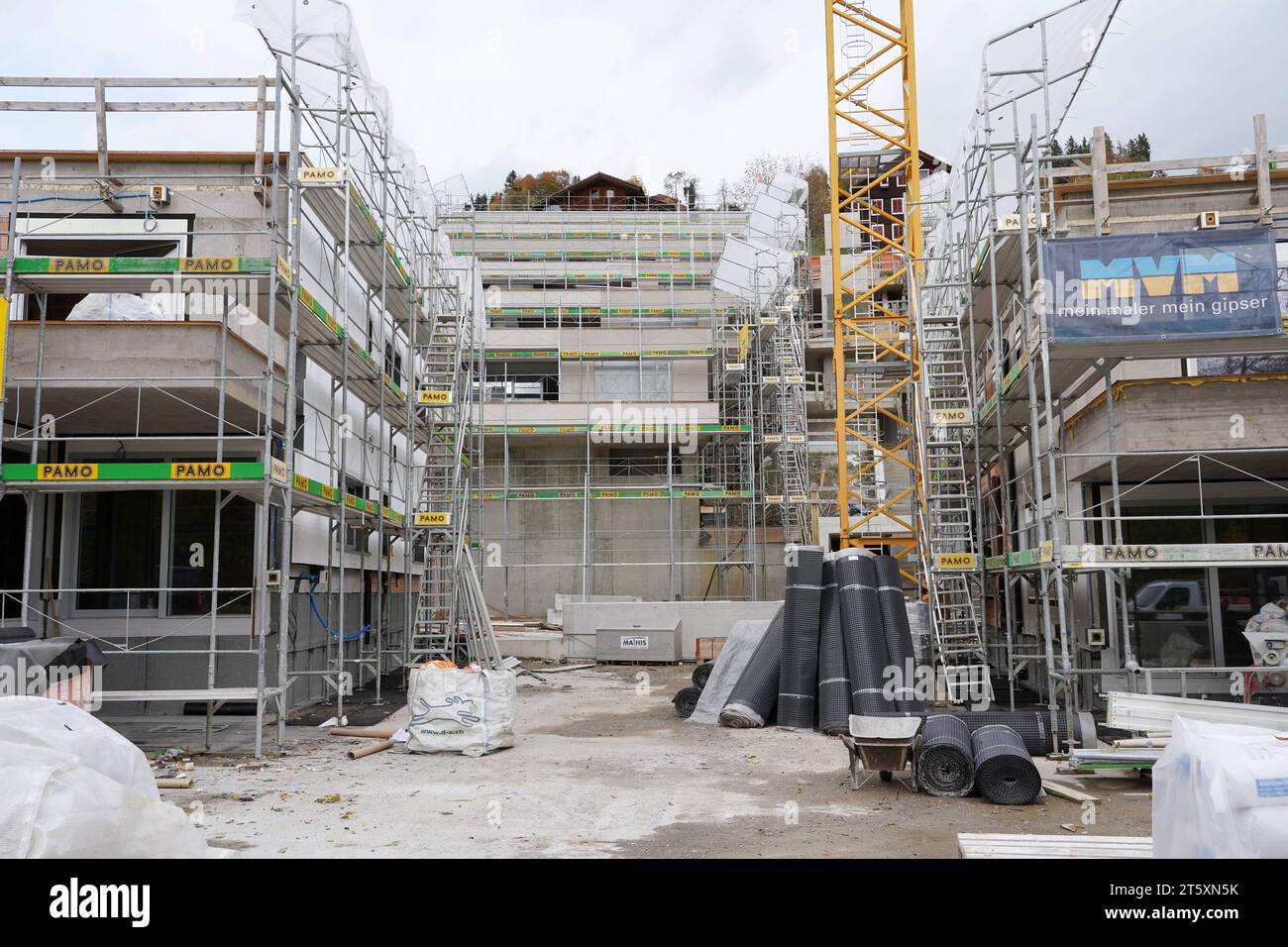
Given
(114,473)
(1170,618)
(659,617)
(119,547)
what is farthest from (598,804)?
(659,617)

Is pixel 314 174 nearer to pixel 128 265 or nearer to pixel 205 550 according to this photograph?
pixel 128 265

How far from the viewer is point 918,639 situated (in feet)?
57.2

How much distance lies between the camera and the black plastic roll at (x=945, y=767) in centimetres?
958

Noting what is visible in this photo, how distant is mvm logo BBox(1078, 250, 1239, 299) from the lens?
12289 millimetres

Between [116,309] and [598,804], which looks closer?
[598,804]

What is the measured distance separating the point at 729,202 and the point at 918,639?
94.4 ft

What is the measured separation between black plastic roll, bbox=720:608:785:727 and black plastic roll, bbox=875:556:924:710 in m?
1.59

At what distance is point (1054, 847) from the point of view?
20.5 feet

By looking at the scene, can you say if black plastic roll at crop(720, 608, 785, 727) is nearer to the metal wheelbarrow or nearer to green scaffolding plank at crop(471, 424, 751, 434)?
the metal wheelbarrow

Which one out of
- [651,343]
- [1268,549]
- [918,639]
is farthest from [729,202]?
[1268,549]

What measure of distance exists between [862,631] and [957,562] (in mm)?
2773

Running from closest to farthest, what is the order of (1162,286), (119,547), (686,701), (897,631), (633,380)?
(1162,286), (897,631), (119,547), (686,701), (633,380)
